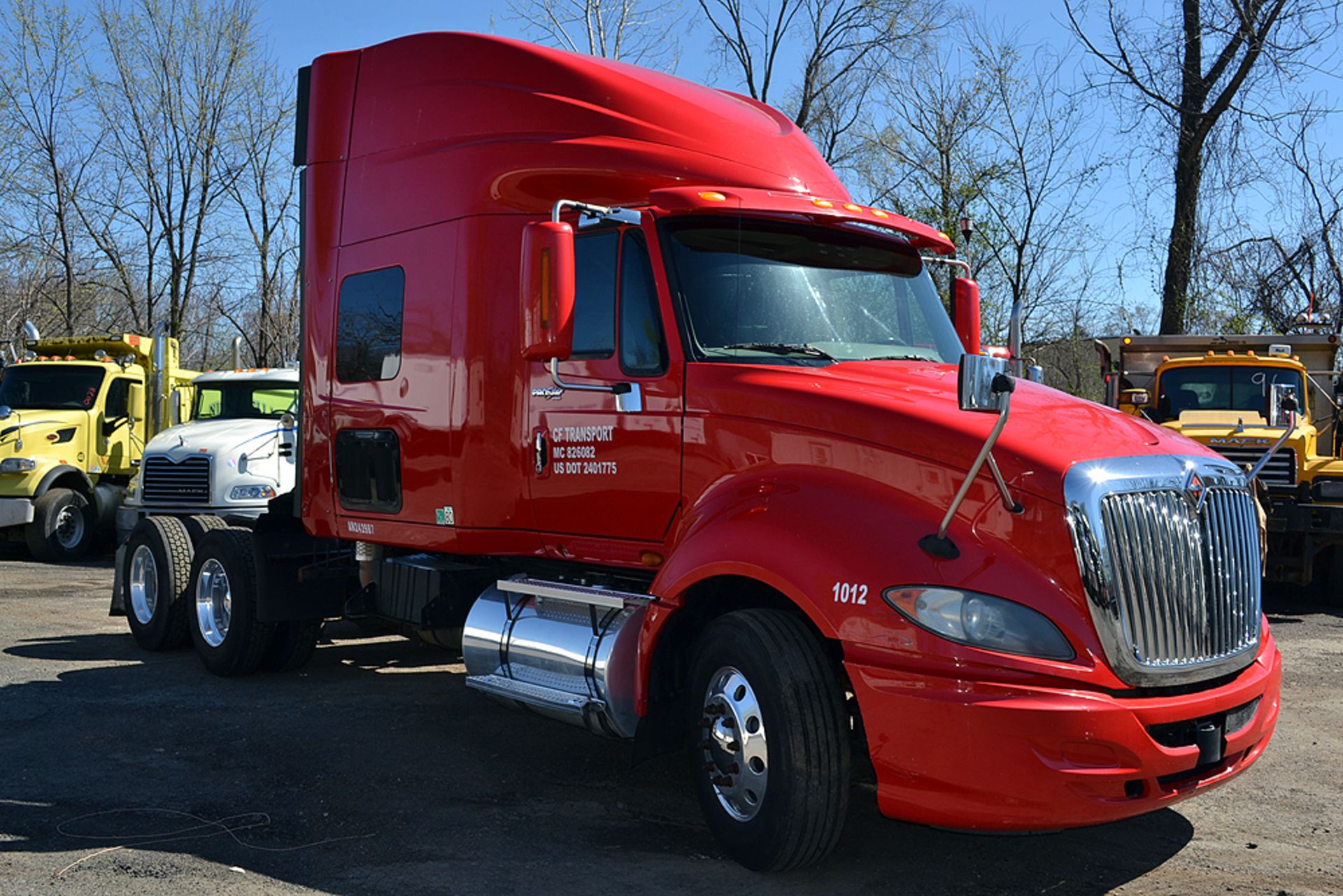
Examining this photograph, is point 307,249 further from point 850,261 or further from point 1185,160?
point 1185,160

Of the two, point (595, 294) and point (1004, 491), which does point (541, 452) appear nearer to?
point (595, 294)

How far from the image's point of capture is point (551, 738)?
678cm

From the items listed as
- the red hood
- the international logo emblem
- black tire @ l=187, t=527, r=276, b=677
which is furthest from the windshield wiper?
black tire @ l=187, t=527, r=276, b=677

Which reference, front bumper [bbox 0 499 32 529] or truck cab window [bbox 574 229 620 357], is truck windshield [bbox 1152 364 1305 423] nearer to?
truck cab window [bbox 574 229 620 357]

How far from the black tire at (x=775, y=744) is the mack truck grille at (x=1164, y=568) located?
3.38ft

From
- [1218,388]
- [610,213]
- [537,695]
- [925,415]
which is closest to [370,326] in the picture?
[610,213]

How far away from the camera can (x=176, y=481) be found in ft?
38.8

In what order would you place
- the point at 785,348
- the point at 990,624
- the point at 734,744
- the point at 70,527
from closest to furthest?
the point at 990,624 < the point at 734,744 < the point at 785,348 < the point at 70,527

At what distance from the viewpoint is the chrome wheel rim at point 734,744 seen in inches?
181

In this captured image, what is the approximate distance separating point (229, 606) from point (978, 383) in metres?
6.00

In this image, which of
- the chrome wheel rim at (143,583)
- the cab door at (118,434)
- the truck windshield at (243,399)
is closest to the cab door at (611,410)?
the chrome wheel rim at (143,583)

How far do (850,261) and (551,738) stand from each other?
10.1 ft

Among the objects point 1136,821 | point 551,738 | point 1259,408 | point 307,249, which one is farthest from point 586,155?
point 1259,408

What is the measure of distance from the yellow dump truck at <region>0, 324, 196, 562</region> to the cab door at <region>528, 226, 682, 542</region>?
10705 millimetres
